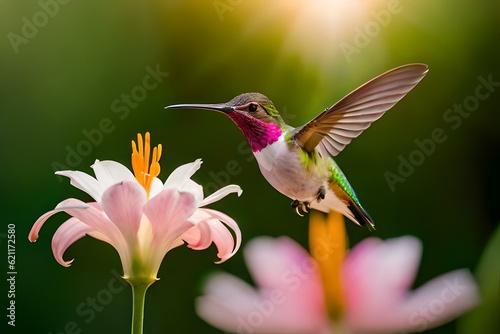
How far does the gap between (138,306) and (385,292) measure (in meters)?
0.15

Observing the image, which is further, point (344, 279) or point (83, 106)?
point (83, 106)

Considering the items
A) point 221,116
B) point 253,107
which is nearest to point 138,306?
point 253,107

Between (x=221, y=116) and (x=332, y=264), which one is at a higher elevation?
(x=221, y=116)

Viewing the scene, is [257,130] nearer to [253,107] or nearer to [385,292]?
[253,107]

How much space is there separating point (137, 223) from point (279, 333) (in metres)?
0.12

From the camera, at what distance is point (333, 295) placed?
1.03 ft

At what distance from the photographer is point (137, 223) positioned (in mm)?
368

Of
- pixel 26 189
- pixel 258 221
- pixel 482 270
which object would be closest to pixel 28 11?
pixel 26 189

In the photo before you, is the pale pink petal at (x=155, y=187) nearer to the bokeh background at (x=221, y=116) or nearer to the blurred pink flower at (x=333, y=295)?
the blurred pink flower at (x=333, y=295)

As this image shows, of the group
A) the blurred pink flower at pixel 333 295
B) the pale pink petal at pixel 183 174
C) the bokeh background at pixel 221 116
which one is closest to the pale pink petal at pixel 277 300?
the blurred pink flower at pixel 333 295

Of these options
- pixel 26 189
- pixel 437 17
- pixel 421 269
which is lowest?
pixel 421 269

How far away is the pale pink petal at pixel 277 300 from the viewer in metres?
0.30

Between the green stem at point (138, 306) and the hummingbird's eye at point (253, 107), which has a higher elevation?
the hummingbird's eye at point (253, 107)

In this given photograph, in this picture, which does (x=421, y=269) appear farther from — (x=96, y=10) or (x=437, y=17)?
(x=96, y=10)
